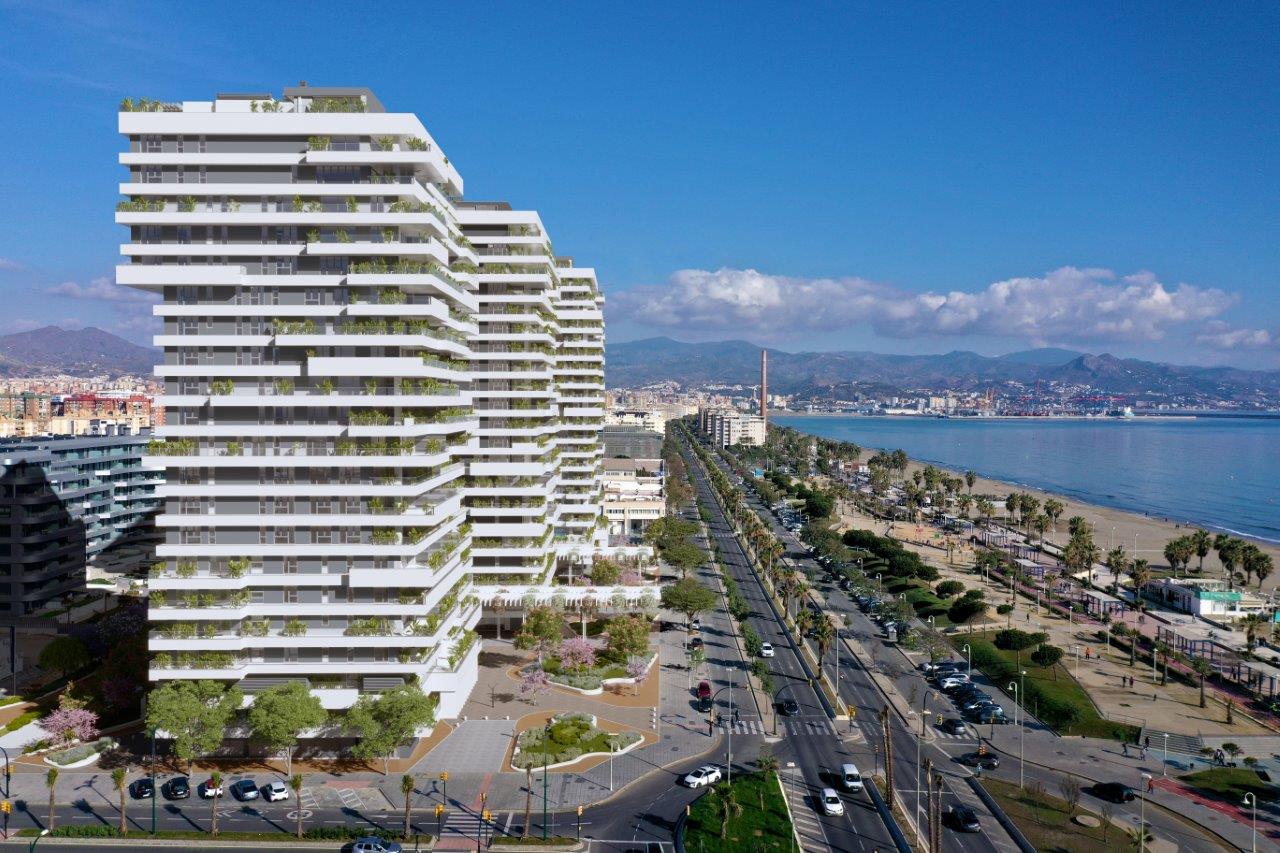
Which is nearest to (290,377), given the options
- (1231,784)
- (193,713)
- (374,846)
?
(193,713)

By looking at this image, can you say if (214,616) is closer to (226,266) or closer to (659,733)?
(226,266)

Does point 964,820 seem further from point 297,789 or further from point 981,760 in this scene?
point 297,789

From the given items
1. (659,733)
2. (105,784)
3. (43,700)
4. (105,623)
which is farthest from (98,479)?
(659,733)

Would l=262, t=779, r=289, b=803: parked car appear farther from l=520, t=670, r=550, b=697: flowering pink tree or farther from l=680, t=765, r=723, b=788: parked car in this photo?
l=680, t=765, r=723, b=788: parked car

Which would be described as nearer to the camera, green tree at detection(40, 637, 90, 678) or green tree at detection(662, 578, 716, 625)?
green tree at detection(40, 637, 90, 678)

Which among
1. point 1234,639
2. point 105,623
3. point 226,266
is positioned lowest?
point 1234,639

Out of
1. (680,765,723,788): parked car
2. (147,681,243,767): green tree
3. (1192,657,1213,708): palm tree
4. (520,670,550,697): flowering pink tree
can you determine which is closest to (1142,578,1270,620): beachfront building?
(1192,657,1213,708): palm tree

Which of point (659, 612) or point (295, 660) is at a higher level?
point (295, 660)
